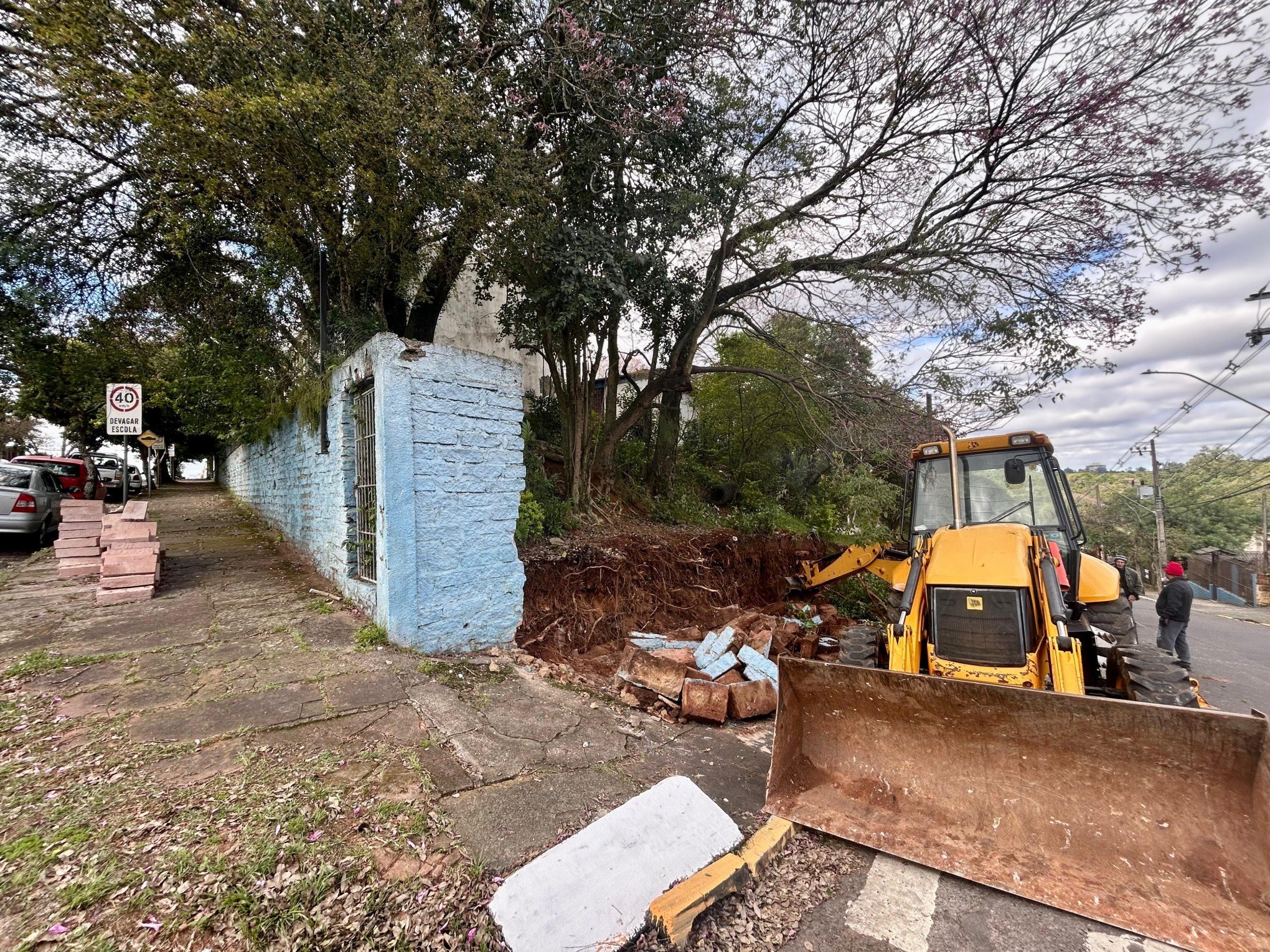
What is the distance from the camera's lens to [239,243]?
7.88m

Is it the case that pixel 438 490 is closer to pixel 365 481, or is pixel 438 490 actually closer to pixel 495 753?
pixel 365 481

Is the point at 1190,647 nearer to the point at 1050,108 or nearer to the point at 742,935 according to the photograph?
the point at 1050,108

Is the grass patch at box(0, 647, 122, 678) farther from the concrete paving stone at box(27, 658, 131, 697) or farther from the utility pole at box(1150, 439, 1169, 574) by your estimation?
the utility pole at box(1150, 439, 1169, 574)

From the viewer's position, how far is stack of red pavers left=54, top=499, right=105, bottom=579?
720 cm

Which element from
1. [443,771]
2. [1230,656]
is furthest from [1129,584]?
[1230,656]

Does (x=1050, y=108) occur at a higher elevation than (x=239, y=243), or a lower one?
higher

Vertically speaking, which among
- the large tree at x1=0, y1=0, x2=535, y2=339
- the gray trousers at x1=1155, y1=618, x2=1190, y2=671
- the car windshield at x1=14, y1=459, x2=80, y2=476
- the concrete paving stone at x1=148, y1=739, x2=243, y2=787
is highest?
the large tree at x1=0, y1=0, x2=535, y2=339

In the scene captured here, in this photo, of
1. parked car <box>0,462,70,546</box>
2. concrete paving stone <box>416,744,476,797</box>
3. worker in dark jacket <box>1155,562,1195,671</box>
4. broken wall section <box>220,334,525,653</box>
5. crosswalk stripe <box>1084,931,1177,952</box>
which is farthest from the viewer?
parked car <box>0,462,70,546</box>

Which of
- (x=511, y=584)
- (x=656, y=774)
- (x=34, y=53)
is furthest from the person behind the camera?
(x=34, y=53)

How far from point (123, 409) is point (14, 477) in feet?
14.9

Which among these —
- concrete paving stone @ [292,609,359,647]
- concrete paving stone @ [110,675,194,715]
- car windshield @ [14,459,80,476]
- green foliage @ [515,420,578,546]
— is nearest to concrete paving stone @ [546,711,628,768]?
concrete paving stone @ [292,609,359,647]

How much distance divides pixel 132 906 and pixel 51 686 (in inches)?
112

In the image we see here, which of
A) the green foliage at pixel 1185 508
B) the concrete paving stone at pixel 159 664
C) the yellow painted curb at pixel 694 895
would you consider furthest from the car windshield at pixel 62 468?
the green foliage at pixel 1185 508

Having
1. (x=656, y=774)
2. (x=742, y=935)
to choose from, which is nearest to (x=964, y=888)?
(x=742, y=935)
